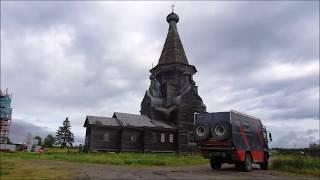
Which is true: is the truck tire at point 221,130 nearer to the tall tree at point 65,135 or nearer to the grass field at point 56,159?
the grass field at point 56,159

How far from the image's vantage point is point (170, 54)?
53.4 m

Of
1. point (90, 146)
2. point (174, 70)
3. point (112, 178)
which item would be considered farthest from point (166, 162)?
point (174, 70)

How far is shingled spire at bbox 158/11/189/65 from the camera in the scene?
5281 centimetres

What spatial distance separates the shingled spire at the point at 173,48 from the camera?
52812mm

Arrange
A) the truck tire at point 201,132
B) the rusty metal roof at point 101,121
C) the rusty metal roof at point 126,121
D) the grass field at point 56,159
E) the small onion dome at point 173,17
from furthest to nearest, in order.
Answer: the small onion dome at point 173,17
the rusty metal roof at point 126,121
the rusty metal roof at point 101,121
the truck tire at point 201,132
the grass field at point 56,159

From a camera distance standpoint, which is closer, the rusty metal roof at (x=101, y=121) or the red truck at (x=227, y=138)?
the red truck at (x=227, y=138)

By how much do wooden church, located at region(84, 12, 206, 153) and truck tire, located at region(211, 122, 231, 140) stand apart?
76.9 feet

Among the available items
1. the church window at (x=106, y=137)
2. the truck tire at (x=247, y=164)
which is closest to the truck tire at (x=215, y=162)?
the truck tire at (x=247, y=164)

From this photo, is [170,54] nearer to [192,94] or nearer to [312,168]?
[192,94]

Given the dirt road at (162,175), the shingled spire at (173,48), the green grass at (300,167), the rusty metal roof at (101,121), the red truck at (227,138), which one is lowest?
the dirt road at (162,175)

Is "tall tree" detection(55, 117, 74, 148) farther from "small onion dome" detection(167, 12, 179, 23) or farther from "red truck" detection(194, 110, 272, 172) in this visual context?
"red truck" detection(194, 110, 272, 172)

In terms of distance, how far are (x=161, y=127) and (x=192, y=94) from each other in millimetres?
7090

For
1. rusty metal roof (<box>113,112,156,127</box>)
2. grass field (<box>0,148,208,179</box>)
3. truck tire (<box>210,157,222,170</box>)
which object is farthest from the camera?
rusty metal roof (<box>113,112,156,127</box>)

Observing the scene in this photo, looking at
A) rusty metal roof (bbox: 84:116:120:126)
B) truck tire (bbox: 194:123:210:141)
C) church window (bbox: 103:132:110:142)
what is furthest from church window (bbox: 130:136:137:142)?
truck tire (bbox: 194:123:210:141)
